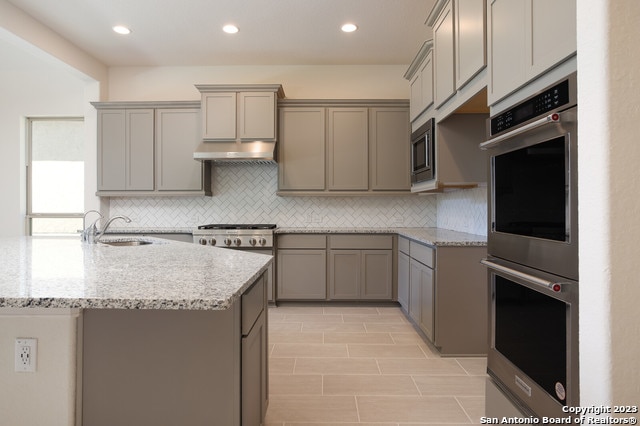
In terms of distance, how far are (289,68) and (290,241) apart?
2198 mm

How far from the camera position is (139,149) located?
4441 millimetres

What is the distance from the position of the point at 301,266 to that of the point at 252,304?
2.70m

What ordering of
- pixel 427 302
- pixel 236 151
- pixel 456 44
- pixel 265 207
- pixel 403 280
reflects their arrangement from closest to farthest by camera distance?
pixel 456 44
pixel 427 302
pixel 403 280
pixel 236 151
pixel 265 207

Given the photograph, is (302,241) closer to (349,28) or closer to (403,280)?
(403,280)

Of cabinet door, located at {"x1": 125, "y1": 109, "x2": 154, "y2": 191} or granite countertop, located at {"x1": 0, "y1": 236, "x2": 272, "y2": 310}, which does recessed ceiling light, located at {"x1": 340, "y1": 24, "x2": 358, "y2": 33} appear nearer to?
cabinet door, located at {"x1": 125, "y1": 109, "x2": 154, "y2": 191}

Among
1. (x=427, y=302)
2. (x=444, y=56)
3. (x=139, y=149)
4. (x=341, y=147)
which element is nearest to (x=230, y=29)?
(x=341, y=147)

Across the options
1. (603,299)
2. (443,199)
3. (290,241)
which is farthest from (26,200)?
(603,299)

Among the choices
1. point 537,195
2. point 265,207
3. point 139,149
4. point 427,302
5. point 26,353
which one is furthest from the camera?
point 265,207

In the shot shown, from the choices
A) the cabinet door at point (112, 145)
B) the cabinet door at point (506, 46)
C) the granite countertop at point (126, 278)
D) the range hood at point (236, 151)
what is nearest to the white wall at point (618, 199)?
the cabinet door at point (506, 46)

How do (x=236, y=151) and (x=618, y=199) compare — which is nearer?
(x=618, y=199)

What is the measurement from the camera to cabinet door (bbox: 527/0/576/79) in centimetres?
128

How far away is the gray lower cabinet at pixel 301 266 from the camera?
419 centimetres

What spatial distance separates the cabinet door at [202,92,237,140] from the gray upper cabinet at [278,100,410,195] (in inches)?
21.7

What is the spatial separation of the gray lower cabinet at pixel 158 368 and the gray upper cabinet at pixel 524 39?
146 cm
